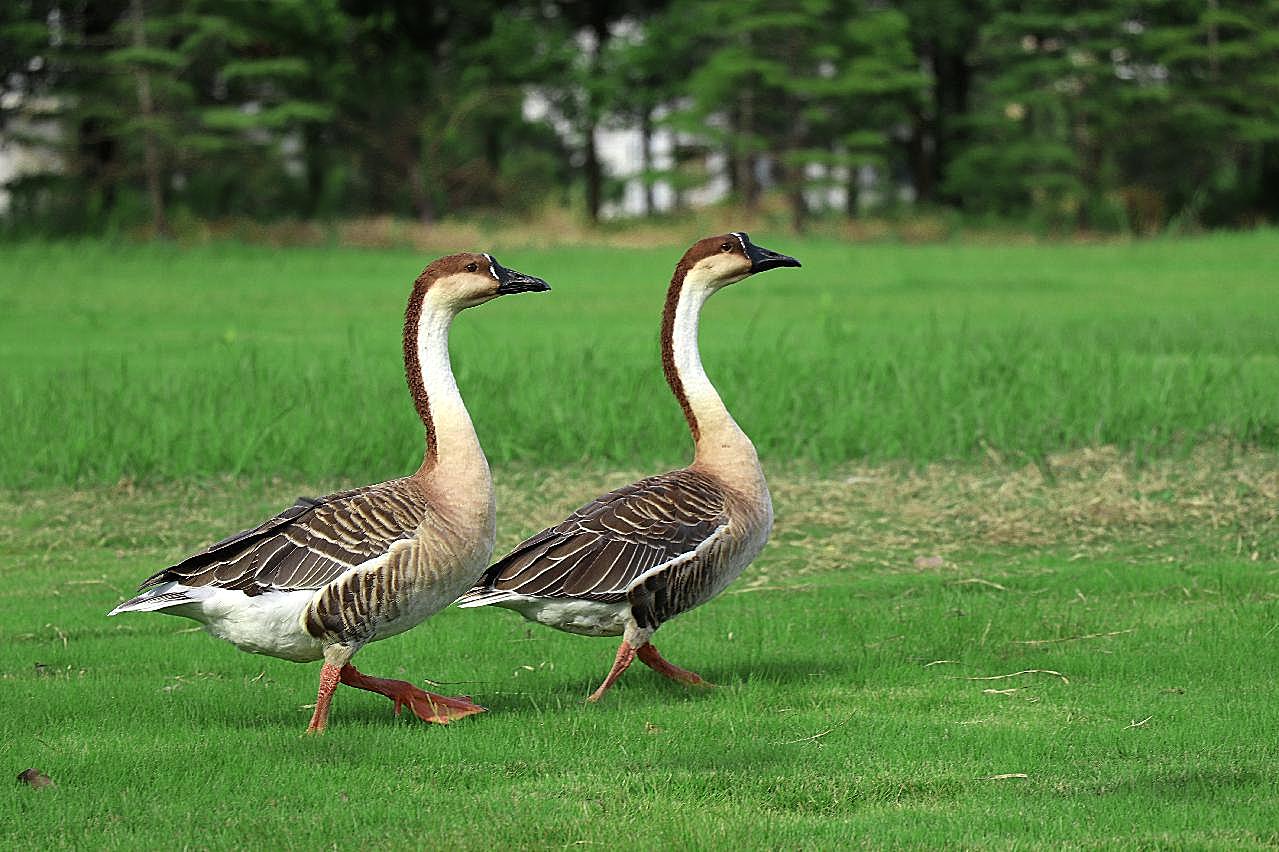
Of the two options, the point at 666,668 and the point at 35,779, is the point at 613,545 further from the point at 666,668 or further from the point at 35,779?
the point at 35,779

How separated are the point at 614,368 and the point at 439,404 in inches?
391

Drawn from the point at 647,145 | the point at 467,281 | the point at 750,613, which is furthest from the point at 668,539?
the point at 647,145

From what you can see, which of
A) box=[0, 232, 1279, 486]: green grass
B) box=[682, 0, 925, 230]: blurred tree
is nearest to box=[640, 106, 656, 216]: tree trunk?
box=[682, 0, 925, 230]: blurred tree

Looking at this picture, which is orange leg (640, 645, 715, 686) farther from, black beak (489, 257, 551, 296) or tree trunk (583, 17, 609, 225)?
tree trunk (583, 17, 609, 225)

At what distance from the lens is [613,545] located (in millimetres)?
6895

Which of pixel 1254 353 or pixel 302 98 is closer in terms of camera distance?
pixel 1254 353

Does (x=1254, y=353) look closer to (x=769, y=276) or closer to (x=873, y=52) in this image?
(x=769, y=276)

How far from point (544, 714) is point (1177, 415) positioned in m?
8.56

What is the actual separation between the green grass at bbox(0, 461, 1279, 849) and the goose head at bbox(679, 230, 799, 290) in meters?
1.84

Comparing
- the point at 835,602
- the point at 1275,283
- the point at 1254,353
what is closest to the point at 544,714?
the point at 835,602

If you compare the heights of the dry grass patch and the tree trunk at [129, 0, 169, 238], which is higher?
the tree trunk at [129, 0, 169, 238]

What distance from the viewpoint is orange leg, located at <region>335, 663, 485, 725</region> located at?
664 cm

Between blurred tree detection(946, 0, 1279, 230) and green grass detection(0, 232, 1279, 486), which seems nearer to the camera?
green grass detection(0, 232, 1279, 486)

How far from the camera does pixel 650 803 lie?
18.5ft
